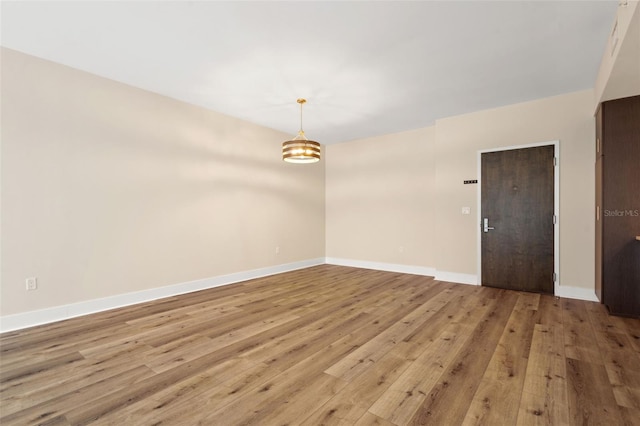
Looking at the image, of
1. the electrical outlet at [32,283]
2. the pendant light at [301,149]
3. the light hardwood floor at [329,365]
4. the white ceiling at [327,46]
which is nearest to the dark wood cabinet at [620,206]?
the light hardwood floor at [329,365]

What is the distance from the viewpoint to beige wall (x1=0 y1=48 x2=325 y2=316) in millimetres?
3154

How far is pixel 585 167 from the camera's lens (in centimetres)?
413

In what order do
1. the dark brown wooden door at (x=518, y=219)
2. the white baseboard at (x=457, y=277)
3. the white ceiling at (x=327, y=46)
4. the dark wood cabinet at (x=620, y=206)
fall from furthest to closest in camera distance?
the white baseboard at (x=457, y=277), the dark brown wooden door at (x=518, y=219), the dark wood cabinet at (x=620, y=206), the white ceiling at (x=327, y=46)

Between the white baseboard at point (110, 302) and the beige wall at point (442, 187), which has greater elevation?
the beige wall at point (442, 187)

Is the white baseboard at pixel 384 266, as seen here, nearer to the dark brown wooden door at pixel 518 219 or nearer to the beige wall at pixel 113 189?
the dark brown wooden door at pixel 518 219

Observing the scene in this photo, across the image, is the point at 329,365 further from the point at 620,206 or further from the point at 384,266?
the point at 384,266

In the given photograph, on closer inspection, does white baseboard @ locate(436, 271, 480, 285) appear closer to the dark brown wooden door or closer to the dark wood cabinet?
the dark brown wooden door

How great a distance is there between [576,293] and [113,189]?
6.58m

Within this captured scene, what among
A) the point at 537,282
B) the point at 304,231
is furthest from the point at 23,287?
the point at 537,282

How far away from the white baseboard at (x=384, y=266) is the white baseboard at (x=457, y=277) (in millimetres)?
242

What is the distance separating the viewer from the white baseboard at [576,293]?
4.02 metres

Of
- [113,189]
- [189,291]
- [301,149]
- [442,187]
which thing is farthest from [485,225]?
[113,189]

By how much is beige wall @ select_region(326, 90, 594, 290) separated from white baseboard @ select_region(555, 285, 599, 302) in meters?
0.08

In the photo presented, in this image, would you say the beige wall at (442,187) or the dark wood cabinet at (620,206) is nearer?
the dark wood cabinet at (620,206)
